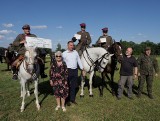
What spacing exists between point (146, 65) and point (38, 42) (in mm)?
4729

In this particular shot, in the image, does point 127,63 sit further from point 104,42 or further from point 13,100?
point 13,100

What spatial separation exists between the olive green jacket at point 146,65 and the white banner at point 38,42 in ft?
13.5

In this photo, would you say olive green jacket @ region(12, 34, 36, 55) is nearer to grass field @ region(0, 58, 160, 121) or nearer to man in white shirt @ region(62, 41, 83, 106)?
man in white shirt @ region(62, 41, 83, 106)

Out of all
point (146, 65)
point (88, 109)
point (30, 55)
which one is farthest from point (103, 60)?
point (30, 55)

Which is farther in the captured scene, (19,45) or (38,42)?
(19,45)

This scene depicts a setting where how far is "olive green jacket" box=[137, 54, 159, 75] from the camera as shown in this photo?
25.9 ft

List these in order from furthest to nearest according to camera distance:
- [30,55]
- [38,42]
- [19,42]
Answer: [19,42] < [38,42] < [30,55]

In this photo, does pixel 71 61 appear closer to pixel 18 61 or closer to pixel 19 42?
pixel 18 61

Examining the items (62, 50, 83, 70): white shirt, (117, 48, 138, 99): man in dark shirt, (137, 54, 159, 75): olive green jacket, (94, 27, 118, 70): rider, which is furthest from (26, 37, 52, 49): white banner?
(137, 54, 159, 75): olive green jacket

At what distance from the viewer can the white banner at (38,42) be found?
22.4 feet

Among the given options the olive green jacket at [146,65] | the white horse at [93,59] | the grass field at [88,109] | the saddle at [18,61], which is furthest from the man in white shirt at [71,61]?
the olive green jacket at [146,65]

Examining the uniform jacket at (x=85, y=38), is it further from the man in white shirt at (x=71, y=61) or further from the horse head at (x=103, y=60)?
the man in white shirt at (x=71, y=61)

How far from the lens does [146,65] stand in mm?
7895

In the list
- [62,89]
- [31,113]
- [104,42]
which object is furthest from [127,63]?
[31,113]
